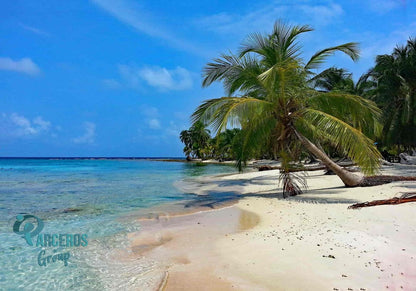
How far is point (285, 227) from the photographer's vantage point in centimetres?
582

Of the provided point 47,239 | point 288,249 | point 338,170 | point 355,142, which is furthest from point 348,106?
point 47,239

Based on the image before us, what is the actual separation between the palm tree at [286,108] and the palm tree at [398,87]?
14.8 m

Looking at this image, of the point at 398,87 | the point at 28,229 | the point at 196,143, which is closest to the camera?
the point at 28,229

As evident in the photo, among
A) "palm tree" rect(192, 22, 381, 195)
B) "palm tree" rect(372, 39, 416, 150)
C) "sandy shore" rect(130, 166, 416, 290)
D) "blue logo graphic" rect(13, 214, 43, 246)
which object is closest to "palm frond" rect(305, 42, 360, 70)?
"palm tree" rect(192, 22, 381, 195)

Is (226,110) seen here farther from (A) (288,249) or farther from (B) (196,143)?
(B) (196,143)

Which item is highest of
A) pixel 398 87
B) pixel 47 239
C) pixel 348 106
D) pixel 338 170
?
pixel 398 87

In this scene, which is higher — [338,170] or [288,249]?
[338,170]

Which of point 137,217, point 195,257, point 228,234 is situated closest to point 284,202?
point 228,234

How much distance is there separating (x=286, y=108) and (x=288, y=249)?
20.8 ft

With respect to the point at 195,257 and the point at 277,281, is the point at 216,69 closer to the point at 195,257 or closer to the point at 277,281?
the point at 195,257

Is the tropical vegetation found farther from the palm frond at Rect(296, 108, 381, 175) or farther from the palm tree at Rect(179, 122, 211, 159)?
the palm tree at Rect(179, 122, 211, 159)

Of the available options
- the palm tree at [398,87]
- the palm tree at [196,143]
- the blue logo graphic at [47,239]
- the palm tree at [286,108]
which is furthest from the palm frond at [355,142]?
the palm tree at [196,143]

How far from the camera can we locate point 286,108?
32.1 ft

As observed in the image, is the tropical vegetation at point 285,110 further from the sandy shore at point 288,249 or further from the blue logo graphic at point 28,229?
the blue logo graphic at point 28,229
